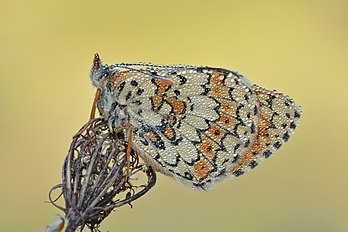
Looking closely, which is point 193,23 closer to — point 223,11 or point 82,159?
point 223,11

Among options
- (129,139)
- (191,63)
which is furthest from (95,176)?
(191,63)

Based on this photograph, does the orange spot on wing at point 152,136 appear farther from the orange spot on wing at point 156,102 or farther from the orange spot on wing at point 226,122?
the orange spot on wing at point 226,122

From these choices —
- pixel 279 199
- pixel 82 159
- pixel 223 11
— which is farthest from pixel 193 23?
pixel 82 159

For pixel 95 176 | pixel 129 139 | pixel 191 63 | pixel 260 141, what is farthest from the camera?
pixel 191 63

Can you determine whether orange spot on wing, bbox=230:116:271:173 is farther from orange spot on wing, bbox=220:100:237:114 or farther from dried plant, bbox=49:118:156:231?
dried plant, bbox=49:118:156:231

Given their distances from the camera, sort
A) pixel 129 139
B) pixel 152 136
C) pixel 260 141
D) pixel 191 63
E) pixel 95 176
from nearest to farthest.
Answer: pixel 95 176
pixel 129 139
pixel 152 136
pixel 260 141
pixel 191 63

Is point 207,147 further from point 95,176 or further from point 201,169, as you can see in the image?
point 95,176
